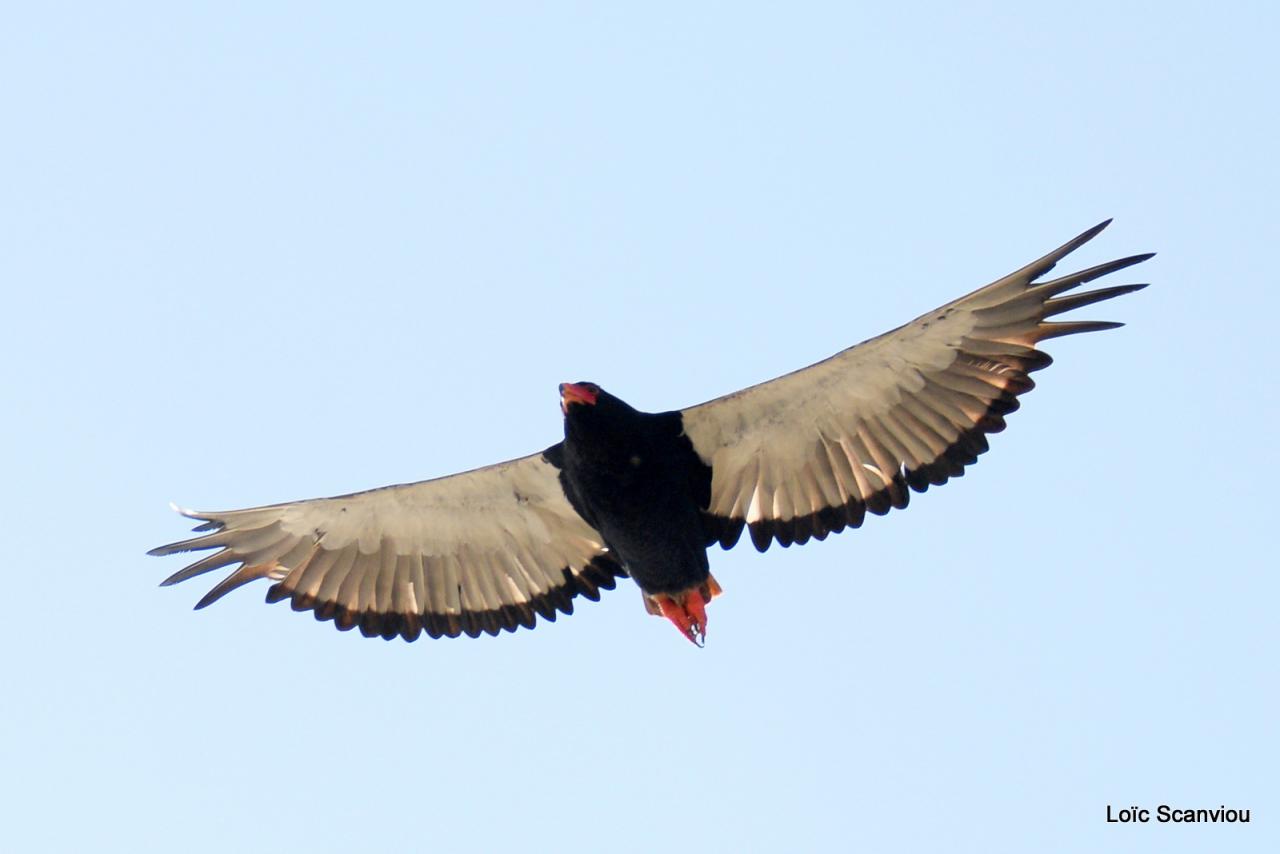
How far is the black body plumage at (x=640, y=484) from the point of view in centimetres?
1515

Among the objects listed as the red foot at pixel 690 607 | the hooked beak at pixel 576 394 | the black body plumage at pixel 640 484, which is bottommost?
the red foot at pixel 690 607

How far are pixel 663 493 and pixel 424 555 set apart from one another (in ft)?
8.19

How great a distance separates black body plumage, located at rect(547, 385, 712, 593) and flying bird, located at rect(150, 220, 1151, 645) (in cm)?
1

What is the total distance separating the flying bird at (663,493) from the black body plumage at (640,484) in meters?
0.01

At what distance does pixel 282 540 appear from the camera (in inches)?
650

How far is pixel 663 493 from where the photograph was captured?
15336 mm

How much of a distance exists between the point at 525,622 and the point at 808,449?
2989mm

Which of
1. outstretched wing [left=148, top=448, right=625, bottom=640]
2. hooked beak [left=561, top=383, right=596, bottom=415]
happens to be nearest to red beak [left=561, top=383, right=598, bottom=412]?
hooked beak [left=561, top=383, right=596, bottom=415]

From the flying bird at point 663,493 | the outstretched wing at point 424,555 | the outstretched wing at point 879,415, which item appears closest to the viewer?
the outstretched wing at point 879,415

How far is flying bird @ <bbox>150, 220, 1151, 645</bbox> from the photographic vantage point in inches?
589

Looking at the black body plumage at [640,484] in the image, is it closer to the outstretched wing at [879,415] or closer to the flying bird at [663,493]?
the flying bird at [663,493]

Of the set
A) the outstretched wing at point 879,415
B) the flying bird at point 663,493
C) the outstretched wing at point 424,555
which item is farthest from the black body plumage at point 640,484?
the outstretched wing at point 424,555

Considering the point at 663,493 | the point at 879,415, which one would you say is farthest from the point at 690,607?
the point at 879,415

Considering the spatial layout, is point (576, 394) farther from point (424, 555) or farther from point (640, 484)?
point (424, 555)
